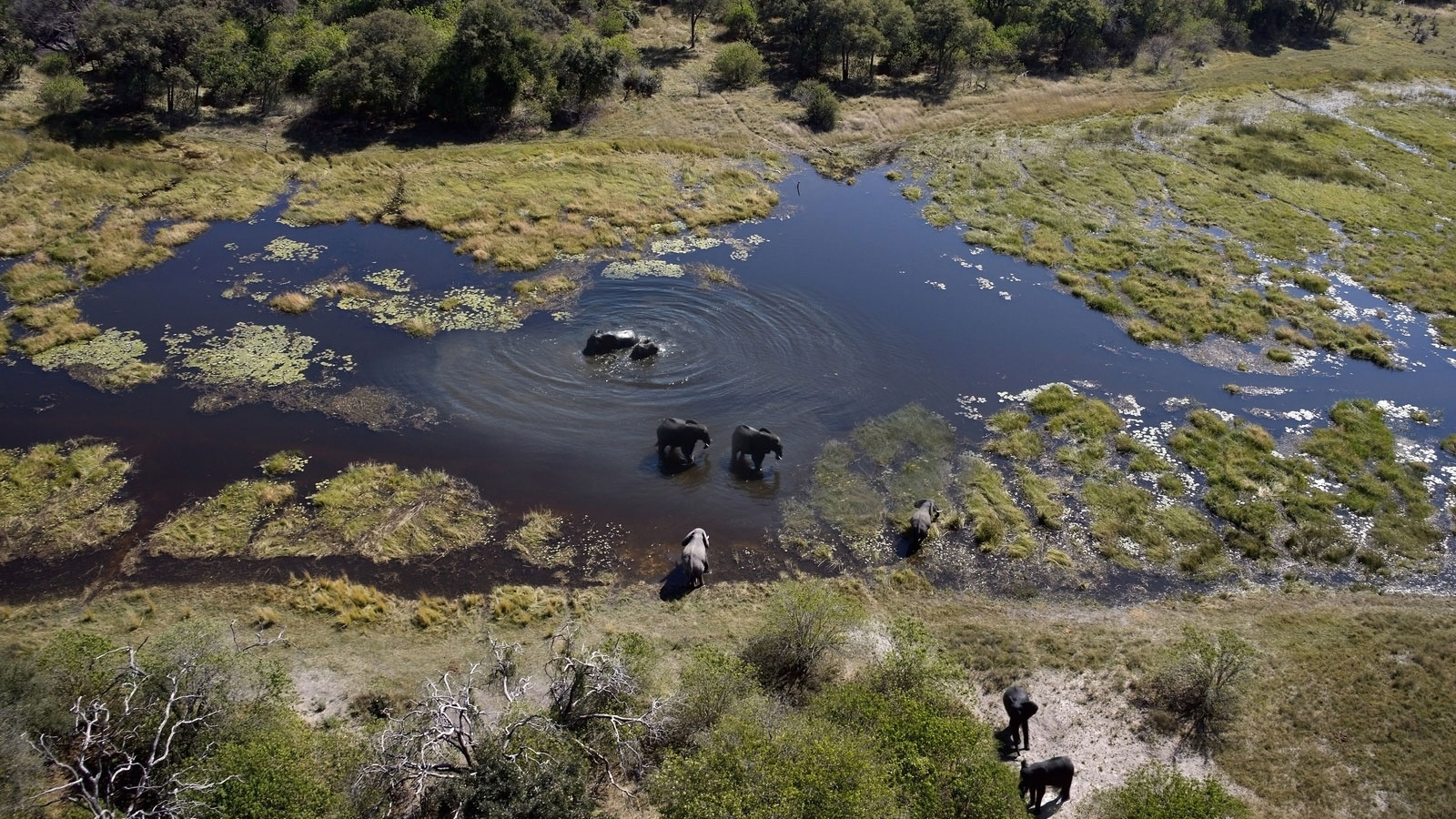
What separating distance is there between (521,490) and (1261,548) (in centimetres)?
2570

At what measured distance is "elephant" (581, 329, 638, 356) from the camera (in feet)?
113

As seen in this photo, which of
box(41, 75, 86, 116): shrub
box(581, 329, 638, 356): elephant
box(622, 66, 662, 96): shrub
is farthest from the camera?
box(622, 66, 662, 96): shrub

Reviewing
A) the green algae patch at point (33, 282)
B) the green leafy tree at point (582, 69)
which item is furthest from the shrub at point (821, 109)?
the green algae patch at point (33, 282)

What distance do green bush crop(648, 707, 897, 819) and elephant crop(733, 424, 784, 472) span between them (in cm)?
1318

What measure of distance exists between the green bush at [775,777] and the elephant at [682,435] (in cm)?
1324

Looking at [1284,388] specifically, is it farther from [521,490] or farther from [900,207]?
[521,490]

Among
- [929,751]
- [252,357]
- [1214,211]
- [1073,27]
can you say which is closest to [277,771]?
[929,751]

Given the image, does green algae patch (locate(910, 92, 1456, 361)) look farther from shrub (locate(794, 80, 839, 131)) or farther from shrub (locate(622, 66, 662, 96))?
shrub (locate(622, 66, 662, 96))

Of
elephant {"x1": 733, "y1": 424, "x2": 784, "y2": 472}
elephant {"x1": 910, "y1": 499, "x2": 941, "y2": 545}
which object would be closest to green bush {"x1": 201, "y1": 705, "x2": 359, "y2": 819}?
elephant {"x1": 733, "y1": 424, "x2": 784, "y2": 472}

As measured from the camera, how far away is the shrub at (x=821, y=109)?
63.0 metres

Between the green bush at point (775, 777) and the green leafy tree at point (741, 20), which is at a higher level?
the green leafy tree at point (741, 20)

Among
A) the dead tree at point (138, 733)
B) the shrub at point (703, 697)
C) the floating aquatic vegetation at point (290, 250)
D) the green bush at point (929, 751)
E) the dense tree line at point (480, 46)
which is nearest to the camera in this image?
the dead tree at point (138, 733)

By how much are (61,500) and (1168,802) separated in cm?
3332

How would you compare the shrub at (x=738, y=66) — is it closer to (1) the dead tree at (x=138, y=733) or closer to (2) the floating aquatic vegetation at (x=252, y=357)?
(2) the floating aquatic vegetation at (x=252, y=357)
